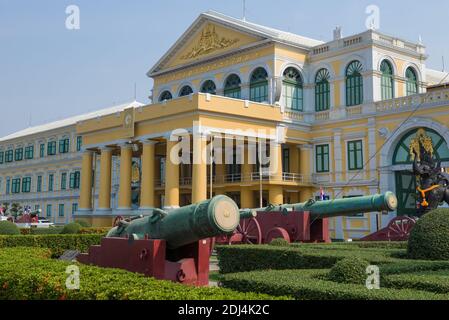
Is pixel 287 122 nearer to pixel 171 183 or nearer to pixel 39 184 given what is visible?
pixel 171 183

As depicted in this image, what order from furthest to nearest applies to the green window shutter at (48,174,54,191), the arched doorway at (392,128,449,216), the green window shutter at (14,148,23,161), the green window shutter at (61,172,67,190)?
the green window shutter at (14,148,23,161) < the green window shutter at (48,174,54,191) < the green window shutter at (61,172,67,190) < the arched doorway at (392,128,449,216)

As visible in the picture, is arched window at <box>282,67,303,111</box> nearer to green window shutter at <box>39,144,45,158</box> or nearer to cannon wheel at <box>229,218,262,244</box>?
cannon wheel at <box>229,218,262,244</box>

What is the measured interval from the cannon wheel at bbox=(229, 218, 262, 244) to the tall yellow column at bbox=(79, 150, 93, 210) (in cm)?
2185

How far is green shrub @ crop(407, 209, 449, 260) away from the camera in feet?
36.4

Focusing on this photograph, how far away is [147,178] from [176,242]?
2418cm

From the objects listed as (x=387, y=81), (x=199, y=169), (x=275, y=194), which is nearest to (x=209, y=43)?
(x=199, y=169)

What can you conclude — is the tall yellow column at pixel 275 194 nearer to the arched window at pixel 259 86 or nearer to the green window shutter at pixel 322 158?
the green window shutter at pixel 322 158

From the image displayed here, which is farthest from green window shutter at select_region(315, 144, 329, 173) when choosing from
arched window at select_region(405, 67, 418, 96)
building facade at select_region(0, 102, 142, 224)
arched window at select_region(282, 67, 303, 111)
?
building facade at select_region(0, 102, 142, 224)

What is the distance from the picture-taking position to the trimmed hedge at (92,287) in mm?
5980

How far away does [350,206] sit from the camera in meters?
17.0

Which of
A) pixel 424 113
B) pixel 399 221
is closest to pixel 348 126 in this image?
pixel 424 113

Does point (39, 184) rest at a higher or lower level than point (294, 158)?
lower
